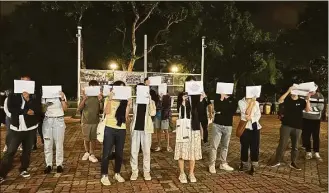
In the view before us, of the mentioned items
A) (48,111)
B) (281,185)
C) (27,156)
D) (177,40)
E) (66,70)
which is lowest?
(281,185)

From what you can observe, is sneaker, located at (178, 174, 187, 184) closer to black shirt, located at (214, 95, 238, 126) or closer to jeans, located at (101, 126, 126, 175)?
jeans, located at (101, 126, 126, 175)

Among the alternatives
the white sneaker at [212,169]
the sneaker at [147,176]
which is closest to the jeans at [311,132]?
the white sneaker at [212,169]

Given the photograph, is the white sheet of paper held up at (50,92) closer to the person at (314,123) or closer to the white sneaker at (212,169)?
the white sneaker at (212,169)

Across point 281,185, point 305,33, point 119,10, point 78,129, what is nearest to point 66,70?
point 119,10

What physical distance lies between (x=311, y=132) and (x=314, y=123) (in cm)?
27

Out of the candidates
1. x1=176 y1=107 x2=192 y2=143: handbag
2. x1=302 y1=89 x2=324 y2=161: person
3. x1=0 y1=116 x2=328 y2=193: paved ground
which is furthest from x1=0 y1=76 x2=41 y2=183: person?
x1=302 y1=89 x2=324 y2=161: person

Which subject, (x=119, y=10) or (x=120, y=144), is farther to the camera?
(x=119, y=10)

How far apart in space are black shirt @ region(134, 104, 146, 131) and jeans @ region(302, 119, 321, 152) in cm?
466

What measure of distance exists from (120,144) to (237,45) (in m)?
Answer: 23.3

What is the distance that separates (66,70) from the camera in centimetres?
2973

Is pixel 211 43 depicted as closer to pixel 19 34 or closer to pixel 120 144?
pixel 19 34

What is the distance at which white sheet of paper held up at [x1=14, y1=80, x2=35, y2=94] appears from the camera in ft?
19.7

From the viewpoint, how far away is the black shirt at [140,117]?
601 cm

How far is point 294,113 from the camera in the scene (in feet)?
23.1
